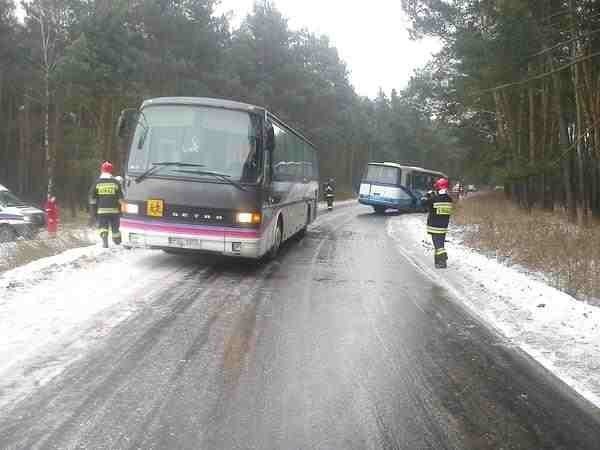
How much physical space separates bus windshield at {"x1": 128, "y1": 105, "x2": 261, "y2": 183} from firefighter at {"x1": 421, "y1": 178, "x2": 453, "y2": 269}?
386cm

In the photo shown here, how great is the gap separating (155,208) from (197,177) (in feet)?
2.89

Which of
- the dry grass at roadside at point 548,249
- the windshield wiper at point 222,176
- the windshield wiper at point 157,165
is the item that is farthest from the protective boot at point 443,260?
the windshield wiper at point 157,165

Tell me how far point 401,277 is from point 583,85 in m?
13.5

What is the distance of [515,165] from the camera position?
945 inches

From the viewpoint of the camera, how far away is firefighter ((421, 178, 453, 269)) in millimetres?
11508

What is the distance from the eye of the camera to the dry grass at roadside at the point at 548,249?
969 cm

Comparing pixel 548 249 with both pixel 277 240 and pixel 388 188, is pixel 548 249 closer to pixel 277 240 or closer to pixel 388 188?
pixel 277 240

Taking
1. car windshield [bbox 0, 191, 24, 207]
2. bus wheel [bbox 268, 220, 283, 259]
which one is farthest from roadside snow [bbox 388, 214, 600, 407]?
car windshield [bbox 0, 191, 24, 207]

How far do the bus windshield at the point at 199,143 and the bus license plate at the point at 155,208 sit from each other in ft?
1.60

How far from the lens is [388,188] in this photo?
32.8 m

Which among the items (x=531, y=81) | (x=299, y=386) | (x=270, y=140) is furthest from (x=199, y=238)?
(x=531, y=81)

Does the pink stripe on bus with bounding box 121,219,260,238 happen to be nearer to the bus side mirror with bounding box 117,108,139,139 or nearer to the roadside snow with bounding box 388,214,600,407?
the bus side mirror with bounding box 117,108,139,139

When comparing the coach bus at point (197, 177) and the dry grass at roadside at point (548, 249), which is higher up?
the coach bus at point (197, 177)

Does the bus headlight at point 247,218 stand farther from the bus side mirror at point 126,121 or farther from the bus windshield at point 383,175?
the bus windshield at point 383,175
